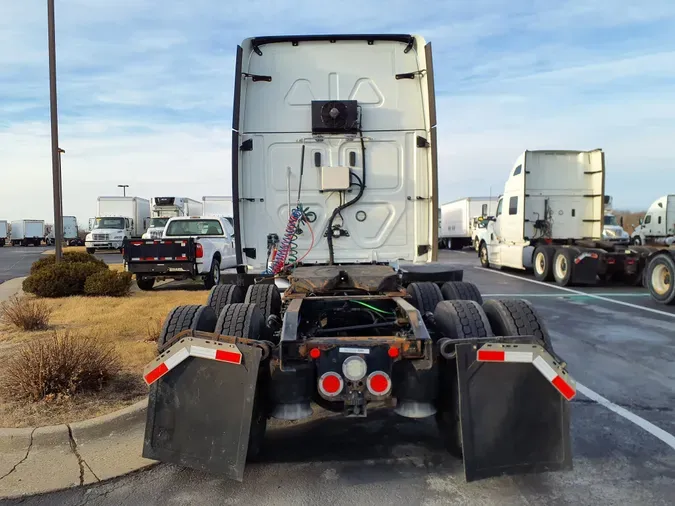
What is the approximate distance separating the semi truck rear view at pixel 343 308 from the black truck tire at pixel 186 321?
16 millimetres

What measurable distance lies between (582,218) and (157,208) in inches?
885

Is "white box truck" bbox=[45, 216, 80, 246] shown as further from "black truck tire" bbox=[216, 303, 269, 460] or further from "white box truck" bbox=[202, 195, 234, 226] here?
"black truck tire" bbox=[216, 303, 269, 460]

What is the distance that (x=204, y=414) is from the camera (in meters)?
3.41

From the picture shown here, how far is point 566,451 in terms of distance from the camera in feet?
11.0

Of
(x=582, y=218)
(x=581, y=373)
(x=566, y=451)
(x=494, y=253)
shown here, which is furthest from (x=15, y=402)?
(x=494, y=253)

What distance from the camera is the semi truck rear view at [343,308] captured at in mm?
3330

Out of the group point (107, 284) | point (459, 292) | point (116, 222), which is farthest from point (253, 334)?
point (116, 222)

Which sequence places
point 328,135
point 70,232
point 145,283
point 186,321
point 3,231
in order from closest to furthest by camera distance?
point 186,321 → point 328,135 → point 145,283 → point 70,232 → point 3,231

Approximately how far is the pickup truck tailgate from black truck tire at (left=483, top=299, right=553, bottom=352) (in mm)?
9692

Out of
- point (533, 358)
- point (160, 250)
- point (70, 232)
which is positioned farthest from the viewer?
point (70, 232)

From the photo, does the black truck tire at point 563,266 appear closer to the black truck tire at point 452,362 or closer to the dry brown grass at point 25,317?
the black truck tire at point 452,362

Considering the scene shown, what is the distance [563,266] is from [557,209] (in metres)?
2.28

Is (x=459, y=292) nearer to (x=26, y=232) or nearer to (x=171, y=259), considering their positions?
(x=171, y=259)

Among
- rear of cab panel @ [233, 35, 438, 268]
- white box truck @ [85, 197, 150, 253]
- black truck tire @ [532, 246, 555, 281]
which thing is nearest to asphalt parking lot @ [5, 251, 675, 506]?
rear of cab panel @ [233, 35, 438, 268]
